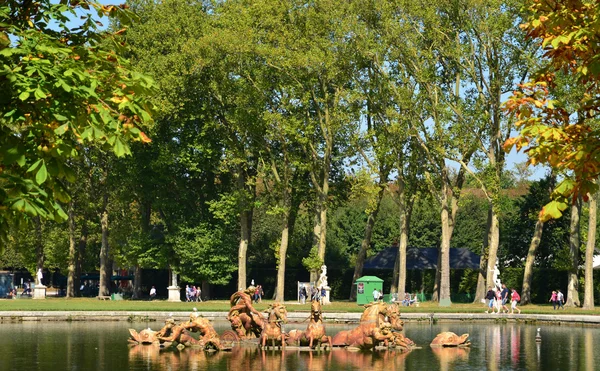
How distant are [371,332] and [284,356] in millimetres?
2972

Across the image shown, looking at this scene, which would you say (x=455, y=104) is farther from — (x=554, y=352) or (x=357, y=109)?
(x=554, y=352)

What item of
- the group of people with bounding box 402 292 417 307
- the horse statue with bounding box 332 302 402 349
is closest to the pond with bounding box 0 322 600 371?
the horse statue with bounding box 332 302 402 349

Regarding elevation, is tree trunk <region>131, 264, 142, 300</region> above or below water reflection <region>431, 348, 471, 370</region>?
above

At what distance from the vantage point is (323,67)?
Answer: 2375 inches

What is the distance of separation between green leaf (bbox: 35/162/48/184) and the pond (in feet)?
46.0

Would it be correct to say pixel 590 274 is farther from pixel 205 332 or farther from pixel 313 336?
pixel 205 332

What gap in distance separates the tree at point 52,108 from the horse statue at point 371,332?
17.5 meters

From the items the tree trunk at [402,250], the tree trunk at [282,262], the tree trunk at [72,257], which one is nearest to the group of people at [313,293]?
the tree trunk at [282,262]

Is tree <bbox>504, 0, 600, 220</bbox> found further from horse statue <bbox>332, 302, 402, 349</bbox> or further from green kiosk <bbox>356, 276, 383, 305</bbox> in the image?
green kiosk <bbox>356, 276, 383, 305</bbox>

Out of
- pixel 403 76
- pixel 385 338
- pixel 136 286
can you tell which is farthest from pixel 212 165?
pixel 385 338

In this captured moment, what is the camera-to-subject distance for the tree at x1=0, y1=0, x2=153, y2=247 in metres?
11.5

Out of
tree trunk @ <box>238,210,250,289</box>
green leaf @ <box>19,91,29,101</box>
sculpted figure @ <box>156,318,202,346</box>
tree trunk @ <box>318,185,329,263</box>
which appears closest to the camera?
green leaf @ <box>19,91,29,101</box>

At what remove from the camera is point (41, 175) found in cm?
1138

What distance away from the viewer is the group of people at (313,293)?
58.4m
